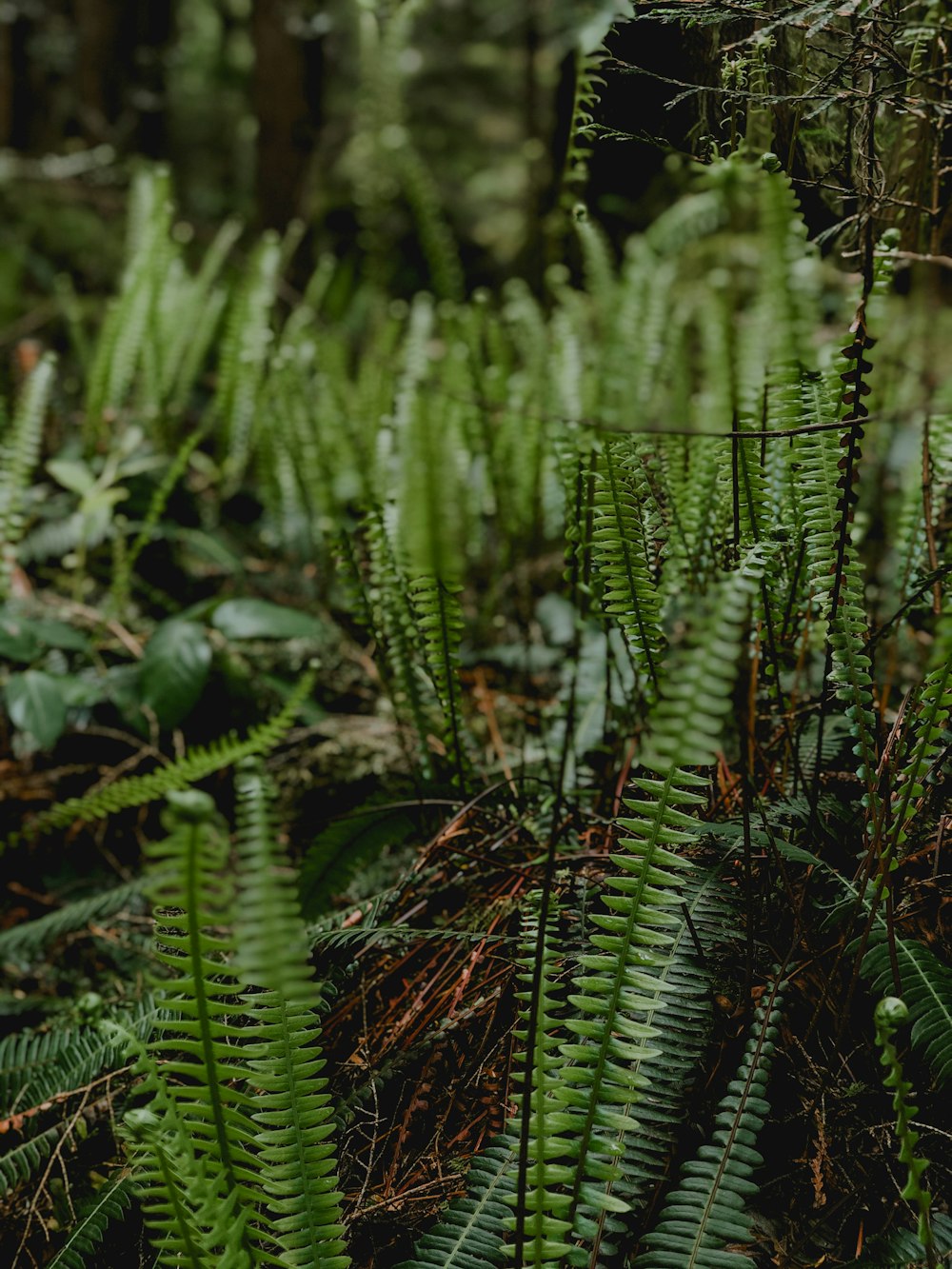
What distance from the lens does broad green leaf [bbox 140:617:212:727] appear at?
55.9 inches

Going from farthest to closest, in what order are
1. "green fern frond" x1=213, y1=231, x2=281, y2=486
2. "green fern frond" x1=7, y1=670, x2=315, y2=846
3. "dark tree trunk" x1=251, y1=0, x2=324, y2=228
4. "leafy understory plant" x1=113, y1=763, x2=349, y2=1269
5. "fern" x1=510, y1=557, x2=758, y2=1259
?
"dark tree trunk" x1=251, y1=0, x2=324, y2=228 < "green fern frond" x1=213, y1=231, x2=281, y2=486 < "green fern frond" x1=7, y1=670, x2=315, y2=846 < "fern" x1=510, y1=557, x2=758, y2=1259 < "leafy understory plant" x1=113, y1=763, x2=349, y2=1269

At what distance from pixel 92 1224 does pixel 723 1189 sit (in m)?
0.53

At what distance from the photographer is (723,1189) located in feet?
A: 2.18

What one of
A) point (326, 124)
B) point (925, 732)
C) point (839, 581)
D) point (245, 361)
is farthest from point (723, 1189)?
point (326, 124)

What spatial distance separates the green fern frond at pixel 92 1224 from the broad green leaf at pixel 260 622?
0.85 metres

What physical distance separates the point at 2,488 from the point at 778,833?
1356mm

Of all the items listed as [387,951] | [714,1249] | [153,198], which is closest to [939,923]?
[714,1249]

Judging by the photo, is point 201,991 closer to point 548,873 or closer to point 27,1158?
point 548,873

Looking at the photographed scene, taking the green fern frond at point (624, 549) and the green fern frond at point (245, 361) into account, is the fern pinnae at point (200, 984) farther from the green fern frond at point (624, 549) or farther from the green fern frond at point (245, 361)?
the green fern frond at point (245, 361)

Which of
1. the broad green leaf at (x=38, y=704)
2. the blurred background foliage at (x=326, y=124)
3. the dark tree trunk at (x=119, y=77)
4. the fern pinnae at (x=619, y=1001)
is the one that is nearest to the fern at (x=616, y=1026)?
the fern pinnae at (x=619, y=1001)

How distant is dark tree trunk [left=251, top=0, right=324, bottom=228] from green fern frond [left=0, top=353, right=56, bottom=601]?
2.08 meters

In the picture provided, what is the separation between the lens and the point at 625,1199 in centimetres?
71

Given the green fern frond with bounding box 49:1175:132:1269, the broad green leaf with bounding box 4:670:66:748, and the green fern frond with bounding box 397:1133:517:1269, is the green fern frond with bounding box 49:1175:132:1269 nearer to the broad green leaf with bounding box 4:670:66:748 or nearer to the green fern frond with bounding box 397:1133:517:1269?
the green fern frond with bounding box 397:1133:517:1269

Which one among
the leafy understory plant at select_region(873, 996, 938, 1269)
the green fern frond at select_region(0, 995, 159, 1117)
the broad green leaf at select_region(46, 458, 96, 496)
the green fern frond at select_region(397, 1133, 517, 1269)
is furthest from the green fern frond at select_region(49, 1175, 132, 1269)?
the broad green leaf at select_region(46, 458, 96, 496)
